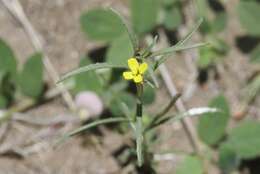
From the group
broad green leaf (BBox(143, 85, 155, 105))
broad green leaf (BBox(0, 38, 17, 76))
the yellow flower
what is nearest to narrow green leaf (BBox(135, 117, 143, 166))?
the yellow flower

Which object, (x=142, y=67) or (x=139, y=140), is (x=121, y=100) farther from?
(x=142, y=67)

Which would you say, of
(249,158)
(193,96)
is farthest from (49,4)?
(249,158)

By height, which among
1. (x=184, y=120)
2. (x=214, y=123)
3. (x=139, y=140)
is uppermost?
(x=184, y=120)

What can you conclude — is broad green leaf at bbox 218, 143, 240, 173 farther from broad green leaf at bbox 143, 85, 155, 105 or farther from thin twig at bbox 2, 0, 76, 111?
thin twig at bbox 2, 0, 76, 111

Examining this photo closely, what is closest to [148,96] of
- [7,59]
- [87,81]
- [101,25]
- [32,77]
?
[87,81]

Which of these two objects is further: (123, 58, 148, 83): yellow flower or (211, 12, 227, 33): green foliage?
(211, 12, 227, 33): green foliage

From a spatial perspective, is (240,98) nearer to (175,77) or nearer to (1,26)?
(175,77)
